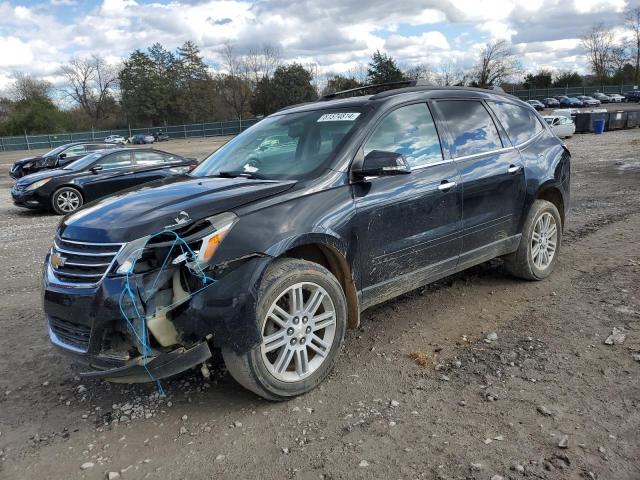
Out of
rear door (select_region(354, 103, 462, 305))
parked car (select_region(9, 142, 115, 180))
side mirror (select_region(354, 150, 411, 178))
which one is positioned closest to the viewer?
side mirror (select_region(354, 150, 411, 178))

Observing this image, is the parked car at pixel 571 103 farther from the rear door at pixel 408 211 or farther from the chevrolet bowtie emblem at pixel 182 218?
the chevrolet bowtie emblem at pixel 182 218

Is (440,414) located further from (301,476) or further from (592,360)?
(592,360)

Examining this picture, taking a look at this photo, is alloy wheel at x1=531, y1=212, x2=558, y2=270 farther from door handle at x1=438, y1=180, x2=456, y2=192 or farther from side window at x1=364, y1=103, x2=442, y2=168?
side window at x1=364, y1=103, x2=442, y2=168

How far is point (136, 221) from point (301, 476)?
168 centimetres

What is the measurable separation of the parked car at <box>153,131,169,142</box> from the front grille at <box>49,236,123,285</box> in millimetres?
69835

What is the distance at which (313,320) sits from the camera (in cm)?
341

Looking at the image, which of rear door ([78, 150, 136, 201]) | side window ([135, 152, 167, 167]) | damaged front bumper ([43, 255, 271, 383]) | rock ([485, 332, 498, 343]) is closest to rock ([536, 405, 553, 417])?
rock ([485, 332, 498, 343])

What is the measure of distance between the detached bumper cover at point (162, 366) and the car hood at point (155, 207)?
2.29 feet

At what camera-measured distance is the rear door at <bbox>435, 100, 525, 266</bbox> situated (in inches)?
174

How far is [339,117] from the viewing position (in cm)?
409

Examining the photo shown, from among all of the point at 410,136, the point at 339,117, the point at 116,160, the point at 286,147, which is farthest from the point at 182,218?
the point at 116,160

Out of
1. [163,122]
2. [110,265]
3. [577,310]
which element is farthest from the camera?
[163,122]

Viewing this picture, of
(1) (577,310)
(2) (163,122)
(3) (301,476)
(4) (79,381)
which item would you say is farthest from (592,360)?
(2) (163,122)

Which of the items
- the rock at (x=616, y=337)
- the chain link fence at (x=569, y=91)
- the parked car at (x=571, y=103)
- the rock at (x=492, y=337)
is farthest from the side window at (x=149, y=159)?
the chain link fence at (x=569, y=91)
